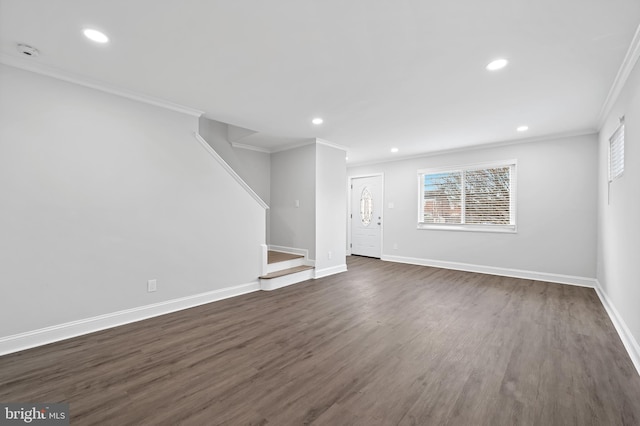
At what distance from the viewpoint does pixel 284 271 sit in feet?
16.0

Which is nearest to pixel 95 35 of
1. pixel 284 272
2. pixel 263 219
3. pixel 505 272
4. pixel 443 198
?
pixel 263 219

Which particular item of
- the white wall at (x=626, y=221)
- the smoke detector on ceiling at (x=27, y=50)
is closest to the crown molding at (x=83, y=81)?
the smoke detector on ceiling at (x=27, y=50)

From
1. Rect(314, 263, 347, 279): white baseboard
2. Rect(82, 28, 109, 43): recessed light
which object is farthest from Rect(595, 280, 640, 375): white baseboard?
Rect(82, 28, 109, 43): recessed light

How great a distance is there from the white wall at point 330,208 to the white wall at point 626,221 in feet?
12.7

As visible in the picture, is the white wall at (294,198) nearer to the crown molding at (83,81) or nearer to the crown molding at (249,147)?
the crown molding at (249,147)

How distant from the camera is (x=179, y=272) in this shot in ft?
11.7

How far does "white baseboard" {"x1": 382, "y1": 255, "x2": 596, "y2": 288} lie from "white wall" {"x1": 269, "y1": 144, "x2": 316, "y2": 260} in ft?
9.12

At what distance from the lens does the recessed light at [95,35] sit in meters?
2.10

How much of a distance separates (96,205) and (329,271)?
377cm

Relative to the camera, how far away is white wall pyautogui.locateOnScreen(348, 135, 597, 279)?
4660 mm

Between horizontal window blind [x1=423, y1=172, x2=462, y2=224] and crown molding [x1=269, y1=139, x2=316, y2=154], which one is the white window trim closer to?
horizontal window blind [x1=423, y1=172, x2=462, y2=224]

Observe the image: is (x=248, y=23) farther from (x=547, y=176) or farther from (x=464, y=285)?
(x=547, y=176)

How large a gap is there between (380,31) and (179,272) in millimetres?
3419

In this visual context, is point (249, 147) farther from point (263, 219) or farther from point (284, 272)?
point (284, 272)
